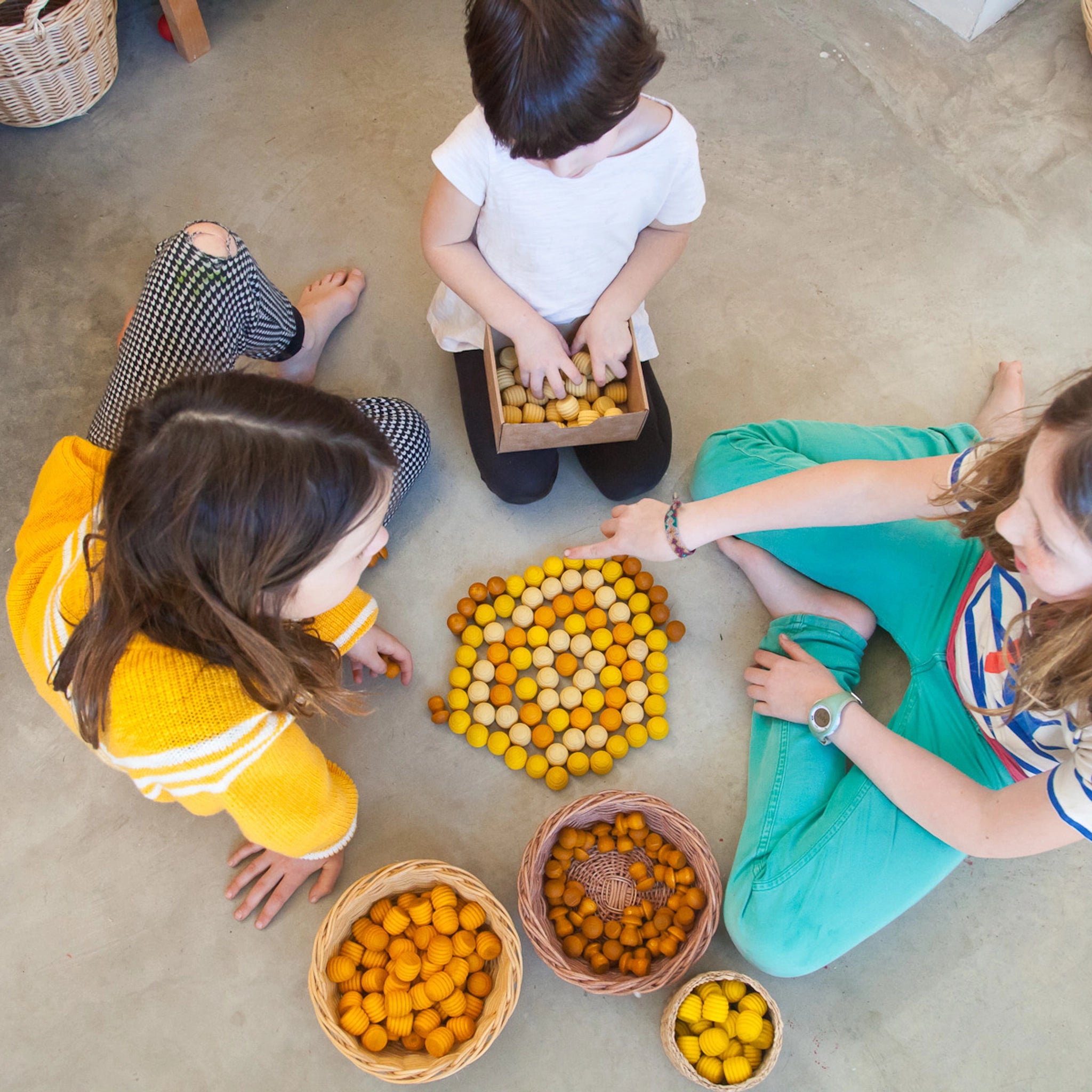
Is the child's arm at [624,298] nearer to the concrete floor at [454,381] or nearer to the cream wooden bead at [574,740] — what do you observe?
the concrete floor at [454,381]

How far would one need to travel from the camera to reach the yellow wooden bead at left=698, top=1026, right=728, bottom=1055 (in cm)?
119

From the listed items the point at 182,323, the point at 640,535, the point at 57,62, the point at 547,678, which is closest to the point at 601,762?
the point at 547,678

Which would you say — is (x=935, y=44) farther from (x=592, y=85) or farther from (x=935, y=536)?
(x=592, y=85)

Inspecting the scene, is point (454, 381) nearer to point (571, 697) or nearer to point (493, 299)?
point (493, 299)

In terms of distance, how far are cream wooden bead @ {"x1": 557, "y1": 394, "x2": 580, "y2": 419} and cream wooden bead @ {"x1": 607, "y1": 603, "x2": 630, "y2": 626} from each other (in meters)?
0.30

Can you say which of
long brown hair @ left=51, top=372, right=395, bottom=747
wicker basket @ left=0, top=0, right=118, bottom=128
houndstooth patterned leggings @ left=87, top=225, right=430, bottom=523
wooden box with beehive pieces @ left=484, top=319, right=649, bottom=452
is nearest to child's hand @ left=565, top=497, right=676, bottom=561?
wooden box with beehive pieces @ left=484, top=319, right=649, bottom=452

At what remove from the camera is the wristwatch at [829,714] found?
1221 mm

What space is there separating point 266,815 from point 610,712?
517 millimetres

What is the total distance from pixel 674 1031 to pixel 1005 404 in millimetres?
1103

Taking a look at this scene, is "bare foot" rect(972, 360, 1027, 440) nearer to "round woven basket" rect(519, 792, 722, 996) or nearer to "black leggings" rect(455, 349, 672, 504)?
"black leggings" rect(455, 349, 672, 504)

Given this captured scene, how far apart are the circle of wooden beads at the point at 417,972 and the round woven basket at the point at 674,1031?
24 centimetres

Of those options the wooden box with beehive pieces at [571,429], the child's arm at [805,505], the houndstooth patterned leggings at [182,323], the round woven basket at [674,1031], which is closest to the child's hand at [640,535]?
the child's arm at [805,505]

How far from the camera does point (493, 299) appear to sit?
1.29 m

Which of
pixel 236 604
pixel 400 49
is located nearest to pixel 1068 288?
pixel 400 49
